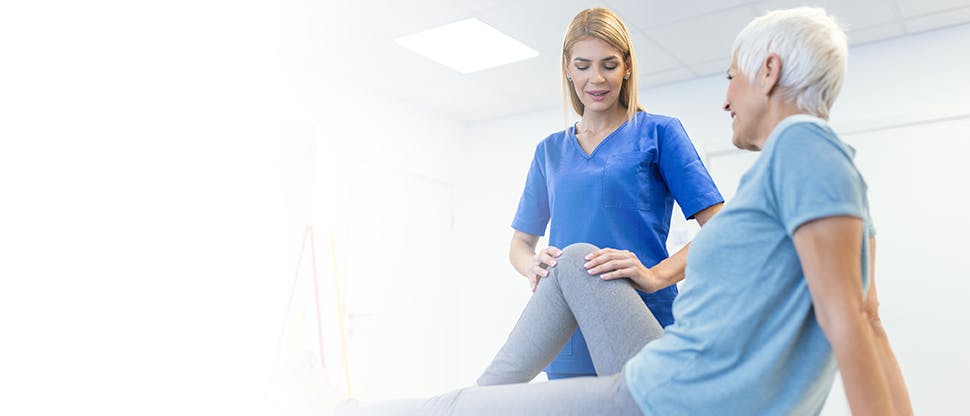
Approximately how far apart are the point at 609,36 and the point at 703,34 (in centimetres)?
222

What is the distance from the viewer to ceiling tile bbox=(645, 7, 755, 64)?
10.6ft

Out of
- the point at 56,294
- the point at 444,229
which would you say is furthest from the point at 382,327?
the point at 56,294

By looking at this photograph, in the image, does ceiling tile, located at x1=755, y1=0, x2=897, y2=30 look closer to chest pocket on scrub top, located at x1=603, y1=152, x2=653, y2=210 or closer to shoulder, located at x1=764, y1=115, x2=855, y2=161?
chest pocket on scrub top, located at x1=603, y1=152, x2=653, y2=210

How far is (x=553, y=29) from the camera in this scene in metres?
3.37

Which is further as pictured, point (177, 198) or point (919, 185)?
point (919, 185)

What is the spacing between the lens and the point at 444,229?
4887 millimetres

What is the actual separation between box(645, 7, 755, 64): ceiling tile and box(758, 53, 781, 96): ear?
7.95 feet

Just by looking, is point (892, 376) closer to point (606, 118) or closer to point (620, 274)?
point (620, 274)

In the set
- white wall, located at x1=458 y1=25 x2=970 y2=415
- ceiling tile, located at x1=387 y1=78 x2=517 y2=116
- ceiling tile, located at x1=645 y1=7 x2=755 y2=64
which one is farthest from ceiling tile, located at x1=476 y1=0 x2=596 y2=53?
white wall, located at x1=458 y1=25 x2=970 y2=415

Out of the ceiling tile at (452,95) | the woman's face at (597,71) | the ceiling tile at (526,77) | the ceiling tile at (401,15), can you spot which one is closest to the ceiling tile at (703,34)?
the ceiling tile at (526,77)

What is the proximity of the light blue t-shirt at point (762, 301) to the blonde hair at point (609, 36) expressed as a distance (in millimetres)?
653

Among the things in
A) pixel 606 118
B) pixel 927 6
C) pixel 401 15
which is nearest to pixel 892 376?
pixel 606 118

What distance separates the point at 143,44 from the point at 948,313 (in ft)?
12.4

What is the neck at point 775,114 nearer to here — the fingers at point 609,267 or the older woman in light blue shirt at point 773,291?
the older woman in light blue shirt at point 773,291
